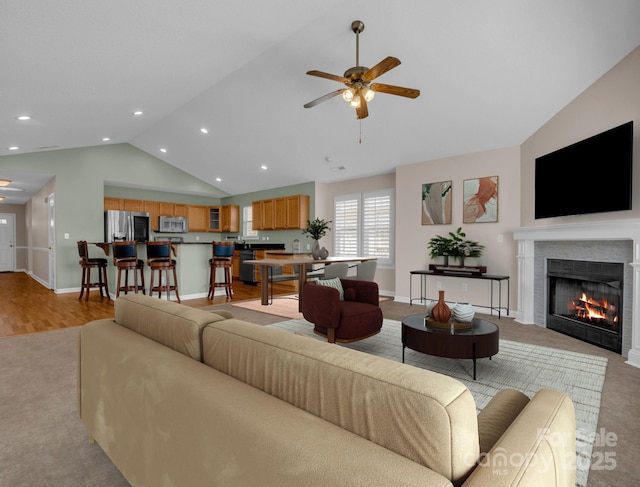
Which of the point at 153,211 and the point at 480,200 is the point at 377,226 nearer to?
the point at 480,200

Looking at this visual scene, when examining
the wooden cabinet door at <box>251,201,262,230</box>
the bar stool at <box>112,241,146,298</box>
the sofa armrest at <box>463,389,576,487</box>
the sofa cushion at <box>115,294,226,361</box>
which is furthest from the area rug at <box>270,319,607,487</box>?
the wooden cabinet door at <box>251,201,262,230</box>

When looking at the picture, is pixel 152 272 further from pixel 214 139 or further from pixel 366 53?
pixel 366 53

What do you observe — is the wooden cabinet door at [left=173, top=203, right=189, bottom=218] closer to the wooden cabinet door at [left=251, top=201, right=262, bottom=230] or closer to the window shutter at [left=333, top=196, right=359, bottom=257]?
the wooden cabinet door at [left=251, top=201, right=262, bottom=230]

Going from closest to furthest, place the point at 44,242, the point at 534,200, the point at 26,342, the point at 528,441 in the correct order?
the point at 528,441 < the point at 26,342 < the point at 534,200 < the point at 44,242

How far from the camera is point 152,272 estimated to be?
17.5 ft

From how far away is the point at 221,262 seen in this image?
19.6ft

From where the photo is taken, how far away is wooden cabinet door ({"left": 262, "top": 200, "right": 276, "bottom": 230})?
8617mm

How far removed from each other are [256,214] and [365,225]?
3277 mm

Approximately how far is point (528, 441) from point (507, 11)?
11.8 feet

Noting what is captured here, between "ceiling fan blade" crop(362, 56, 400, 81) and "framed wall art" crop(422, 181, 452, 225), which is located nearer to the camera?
"ceiling fan blade" crop(362, 56, 400, 81)

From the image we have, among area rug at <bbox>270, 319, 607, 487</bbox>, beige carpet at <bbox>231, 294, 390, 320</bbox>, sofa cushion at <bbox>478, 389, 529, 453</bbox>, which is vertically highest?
sofa cushion at <bbox>478, 389, 529, 453</bbox>

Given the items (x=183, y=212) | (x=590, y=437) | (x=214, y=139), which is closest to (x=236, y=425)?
(x=590, y=437)

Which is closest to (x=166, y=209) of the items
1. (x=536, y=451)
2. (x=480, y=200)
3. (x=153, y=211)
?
(x=153, y=211)

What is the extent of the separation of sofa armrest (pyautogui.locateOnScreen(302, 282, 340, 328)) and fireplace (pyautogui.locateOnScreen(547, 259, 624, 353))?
2.78m
